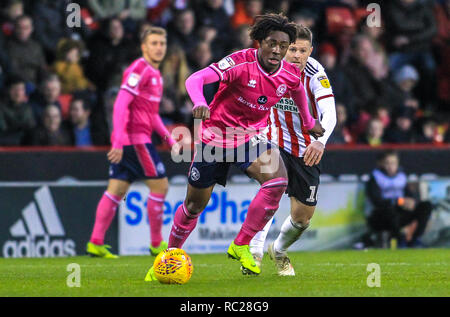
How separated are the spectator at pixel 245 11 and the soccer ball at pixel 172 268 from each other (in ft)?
27.3

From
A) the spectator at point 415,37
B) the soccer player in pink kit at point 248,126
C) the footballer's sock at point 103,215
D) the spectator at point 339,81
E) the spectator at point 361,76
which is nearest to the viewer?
the soccer player in pink kit at point 248,126

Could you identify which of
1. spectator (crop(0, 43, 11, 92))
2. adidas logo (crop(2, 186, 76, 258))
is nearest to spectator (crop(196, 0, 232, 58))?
spectator (crop(0, 43, 11, 92))

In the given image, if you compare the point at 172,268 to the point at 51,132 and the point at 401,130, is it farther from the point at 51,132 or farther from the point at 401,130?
the point at 401,130

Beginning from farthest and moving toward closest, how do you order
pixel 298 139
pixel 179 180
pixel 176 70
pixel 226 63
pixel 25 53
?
1. pixel 176 70
2. pixel 25 53
3. pixel 179 180
4. pixel 298 139
5. pixel 226 63

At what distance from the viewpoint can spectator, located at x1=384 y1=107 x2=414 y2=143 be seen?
1345 cm

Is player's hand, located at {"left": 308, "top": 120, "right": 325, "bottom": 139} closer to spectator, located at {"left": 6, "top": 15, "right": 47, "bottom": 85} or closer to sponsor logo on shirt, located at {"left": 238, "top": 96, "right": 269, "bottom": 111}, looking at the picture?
sponsor logo on shirt, located at {"left": 238, "top": 96, "right": 269, "bottom": 111}

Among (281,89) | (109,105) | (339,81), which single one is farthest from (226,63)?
(339,81)

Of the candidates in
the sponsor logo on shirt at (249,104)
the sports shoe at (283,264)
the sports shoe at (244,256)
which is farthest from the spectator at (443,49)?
the sports shoe at (244,256)

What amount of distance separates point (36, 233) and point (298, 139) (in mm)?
4094

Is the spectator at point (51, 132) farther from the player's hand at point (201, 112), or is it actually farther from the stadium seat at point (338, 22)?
the player's hand at point (201, 112)

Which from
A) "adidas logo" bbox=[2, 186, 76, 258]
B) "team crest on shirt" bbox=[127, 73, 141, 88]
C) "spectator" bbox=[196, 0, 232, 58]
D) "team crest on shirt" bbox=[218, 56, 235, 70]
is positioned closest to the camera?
"team crest on shirt" bbox=[218, 56, 235, 70]

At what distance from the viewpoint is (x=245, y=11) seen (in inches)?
587

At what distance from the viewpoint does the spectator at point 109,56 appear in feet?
43.1
